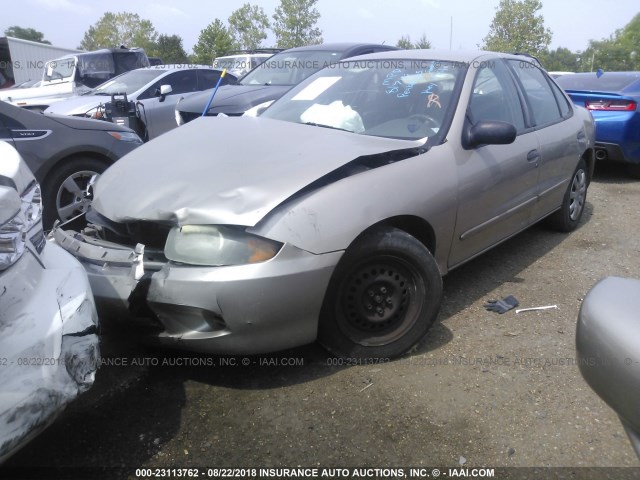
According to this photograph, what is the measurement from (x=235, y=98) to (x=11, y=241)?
5504 millimetres

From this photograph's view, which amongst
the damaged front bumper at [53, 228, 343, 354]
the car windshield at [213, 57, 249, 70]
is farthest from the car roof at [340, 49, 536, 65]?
the car windshield at [213, 57, 249, 70]

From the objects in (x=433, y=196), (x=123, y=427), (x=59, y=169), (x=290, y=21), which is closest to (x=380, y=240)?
(x=433, y=196)

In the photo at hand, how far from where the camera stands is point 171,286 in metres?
2.50

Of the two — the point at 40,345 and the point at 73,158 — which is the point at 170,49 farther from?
the point at 40,345

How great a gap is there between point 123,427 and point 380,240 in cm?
146

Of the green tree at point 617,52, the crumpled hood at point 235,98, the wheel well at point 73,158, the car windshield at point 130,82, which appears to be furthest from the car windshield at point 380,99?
the green tree at point 617,52

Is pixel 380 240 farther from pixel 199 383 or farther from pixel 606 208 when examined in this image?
pixel 606 208

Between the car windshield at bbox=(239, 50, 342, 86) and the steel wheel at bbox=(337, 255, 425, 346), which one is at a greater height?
the car windshield at bbox=(239, 50, 342, 86)

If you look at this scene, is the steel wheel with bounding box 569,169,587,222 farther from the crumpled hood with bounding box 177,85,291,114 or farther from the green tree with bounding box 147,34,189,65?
the green tree with bounding box 147,34,189,65

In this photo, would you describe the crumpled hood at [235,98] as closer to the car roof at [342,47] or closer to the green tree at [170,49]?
the car roof at [342,47]

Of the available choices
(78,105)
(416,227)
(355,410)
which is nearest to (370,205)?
(416,227)

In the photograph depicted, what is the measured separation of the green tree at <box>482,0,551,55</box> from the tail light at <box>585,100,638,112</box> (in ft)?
91.6

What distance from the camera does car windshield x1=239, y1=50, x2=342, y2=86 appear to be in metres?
7.68

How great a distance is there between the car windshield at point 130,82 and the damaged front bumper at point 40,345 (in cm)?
790
